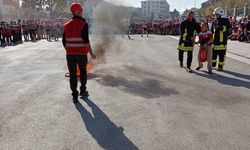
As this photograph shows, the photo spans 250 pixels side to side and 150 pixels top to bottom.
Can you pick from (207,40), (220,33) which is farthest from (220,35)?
(207,40)

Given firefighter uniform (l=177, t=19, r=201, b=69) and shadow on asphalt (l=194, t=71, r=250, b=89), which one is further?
firefighter uniform (l=177, t=19, r=201, b=69)

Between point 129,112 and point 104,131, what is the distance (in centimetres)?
97

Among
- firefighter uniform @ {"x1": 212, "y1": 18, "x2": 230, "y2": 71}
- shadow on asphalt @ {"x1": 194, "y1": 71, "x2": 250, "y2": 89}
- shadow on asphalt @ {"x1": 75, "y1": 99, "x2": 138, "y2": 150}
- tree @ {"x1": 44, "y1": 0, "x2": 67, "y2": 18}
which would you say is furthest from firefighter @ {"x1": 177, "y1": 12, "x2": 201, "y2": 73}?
tree @ {"x1": 44, "y1": 0, "x2": 67, "y2": 18}

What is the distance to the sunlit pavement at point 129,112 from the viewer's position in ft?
14.0

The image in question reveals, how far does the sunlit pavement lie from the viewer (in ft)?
14.0

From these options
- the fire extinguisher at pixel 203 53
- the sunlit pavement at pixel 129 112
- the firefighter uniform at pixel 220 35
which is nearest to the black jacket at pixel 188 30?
the fire extinguisher at pixel 203 53

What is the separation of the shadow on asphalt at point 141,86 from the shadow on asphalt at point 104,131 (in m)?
1.45

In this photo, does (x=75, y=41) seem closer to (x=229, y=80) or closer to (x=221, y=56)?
(x=229, y=80)

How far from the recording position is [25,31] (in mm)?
24703

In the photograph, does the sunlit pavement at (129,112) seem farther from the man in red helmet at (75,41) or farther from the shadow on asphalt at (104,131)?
the man in red helmet at (75,41)

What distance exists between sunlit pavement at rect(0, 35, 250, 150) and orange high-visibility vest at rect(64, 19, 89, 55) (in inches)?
40.7

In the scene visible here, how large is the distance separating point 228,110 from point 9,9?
81.4 metres

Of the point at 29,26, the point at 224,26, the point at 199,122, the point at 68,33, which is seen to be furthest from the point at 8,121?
the point at 29,26

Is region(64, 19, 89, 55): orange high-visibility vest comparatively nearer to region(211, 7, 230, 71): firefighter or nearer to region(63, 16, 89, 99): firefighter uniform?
region(63, 16, 89, 99): firefighter uniform
